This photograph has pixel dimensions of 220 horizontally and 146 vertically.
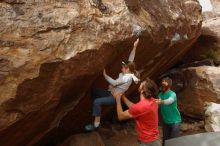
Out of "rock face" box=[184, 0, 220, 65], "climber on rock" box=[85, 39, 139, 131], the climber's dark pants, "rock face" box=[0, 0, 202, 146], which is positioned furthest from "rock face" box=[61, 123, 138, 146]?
"rock face" box=[184, 0, 220, 65]

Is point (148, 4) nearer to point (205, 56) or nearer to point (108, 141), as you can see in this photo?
point (108, 141)

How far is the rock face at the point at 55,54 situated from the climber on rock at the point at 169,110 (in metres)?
0.94

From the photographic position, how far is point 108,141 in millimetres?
9320

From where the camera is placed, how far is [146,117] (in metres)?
6.53

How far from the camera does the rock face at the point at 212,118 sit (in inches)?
368

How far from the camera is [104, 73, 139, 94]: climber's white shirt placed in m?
7.33

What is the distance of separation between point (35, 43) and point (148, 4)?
2932 mm

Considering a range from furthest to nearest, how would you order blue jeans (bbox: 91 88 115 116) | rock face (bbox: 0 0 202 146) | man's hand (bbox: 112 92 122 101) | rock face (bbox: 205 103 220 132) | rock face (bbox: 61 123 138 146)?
1. rock face (bbox: 205 103 220 132)
2. rock face (bbox: 61 123 138 146)
3. blue jeans (bbox: 91 88 115 116)
4. man's hand (bbox: 112 92 122 101)
5. rock face (bbox: 0 0 202 146)

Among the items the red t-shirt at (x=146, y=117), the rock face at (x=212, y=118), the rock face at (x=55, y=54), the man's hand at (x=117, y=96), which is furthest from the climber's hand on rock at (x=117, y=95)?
the rock face at (x=212, y=118)

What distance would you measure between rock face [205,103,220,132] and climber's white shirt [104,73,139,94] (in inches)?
111

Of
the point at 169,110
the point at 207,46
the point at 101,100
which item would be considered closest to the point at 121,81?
the point at 101,100

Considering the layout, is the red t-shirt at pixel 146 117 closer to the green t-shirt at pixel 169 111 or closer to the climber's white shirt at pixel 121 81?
the climber's white shirt at pixel 121 81

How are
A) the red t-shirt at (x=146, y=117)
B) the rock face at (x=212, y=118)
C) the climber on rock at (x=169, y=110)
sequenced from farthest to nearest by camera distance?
the rock face at (x=212, y=118), the climber on rock at (x=169, y=110), the red t-shirt at (x=146, y=117)

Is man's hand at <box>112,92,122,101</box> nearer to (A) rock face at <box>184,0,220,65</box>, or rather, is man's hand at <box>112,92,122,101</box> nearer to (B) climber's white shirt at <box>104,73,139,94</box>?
(B) climber's white shirt at <box>104,73,139,94</box>
